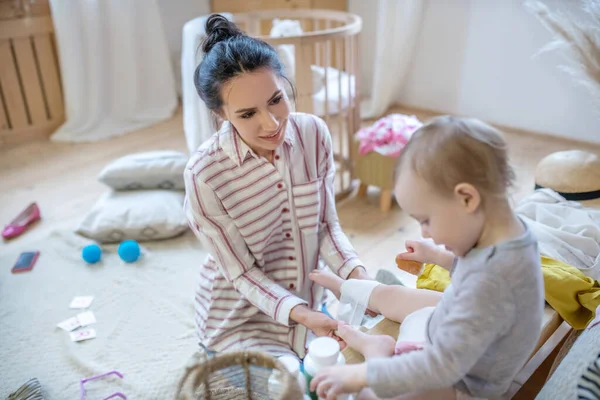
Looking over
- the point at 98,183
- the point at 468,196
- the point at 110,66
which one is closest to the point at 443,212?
the point at 468,196

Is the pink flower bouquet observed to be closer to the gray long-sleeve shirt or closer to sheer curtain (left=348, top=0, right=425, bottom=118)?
sheer curtain (left=348, top=0, right=425, bottom=118)

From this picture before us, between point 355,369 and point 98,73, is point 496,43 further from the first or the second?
point 355,369

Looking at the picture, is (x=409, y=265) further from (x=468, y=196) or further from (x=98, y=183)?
(x=98, y=183)

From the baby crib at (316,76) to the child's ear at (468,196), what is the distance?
1465 mm

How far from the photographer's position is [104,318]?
1.80 metres

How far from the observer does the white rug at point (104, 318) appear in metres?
1.56

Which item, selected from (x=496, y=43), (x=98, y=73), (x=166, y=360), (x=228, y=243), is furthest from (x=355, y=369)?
(x=98, y=73)

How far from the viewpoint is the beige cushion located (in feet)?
5.24

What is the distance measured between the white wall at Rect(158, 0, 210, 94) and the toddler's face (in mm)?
3296

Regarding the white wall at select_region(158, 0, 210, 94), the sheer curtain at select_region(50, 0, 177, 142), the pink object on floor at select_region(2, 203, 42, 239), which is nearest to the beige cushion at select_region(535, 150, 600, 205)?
the pink object on floor at select_region(2, 203, 42, 239)

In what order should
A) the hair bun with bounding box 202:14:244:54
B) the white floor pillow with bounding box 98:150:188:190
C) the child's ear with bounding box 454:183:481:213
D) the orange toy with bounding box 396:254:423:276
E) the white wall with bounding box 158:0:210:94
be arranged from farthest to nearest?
the white wall with bounding box 158:0:210:94
the white floor pillow with bounding box 98:150:188:190
the hair bun with bounding box 202:14:244:54
the orange toy with bounding box 396:254:423:276
the child's ear with bounding box 454:183:481:213

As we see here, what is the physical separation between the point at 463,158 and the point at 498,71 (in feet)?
8.36

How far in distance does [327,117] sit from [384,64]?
1104 mm

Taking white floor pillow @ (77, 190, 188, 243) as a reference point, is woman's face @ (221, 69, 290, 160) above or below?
above
